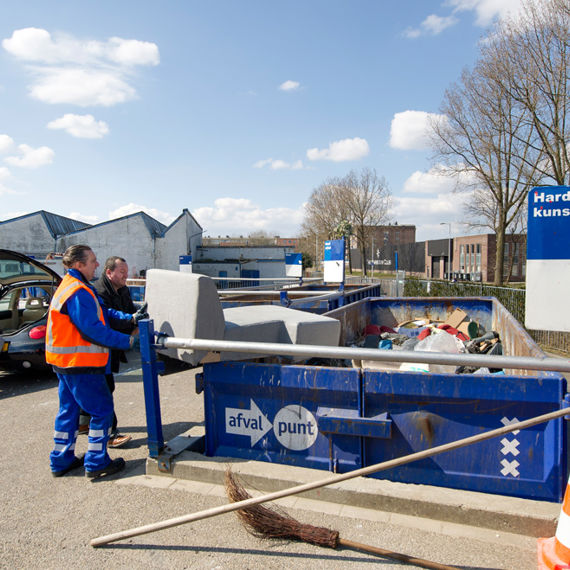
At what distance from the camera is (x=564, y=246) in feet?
8.89

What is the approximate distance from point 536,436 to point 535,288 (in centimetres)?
94

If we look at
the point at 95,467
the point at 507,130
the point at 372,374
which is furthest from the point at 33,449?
the point at 507,130

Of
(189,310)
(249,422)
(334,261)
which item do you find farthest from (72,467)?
(334,261)

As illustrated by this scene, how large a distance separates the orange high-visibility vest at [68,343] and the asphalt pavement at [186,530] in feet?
3.25

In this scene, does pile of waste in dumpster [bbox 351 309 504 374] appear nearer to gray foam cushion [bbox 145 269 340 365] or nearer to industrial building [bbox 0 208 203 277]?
gray foam cushion [bbox 145 269 340 365]

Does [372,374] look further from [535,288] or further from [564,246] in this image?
[564,246]

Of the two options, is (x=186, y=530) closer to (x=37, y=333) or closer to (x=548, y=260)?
(x=548, y=260)

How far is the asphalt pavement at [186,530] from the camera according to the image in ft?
8.45

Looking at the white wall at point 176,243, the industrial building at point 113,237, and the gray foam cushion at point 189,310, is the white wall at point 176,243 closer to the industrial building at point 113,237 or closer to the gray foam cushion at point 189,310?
the industrial building at point 113,237

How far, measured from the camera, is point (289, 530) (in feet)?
9.08

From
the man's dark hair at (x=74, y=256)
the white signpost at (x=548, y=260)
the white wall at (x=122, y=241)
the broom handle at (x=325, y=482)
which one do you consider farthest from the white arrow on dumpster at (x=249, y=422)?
the white wall at (x=122, y=241)

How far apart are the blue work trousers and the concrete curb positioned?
0.61 meters

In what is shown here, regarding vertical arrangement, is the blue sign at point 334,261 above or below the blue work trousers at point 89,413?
above

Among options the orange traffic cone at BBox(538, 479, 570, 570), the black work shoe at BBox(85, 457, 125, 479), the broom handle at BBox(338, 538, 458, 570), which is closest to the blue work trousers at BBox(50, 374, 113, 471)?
the black work shoe at BBox(85, 457, 125, 479)
